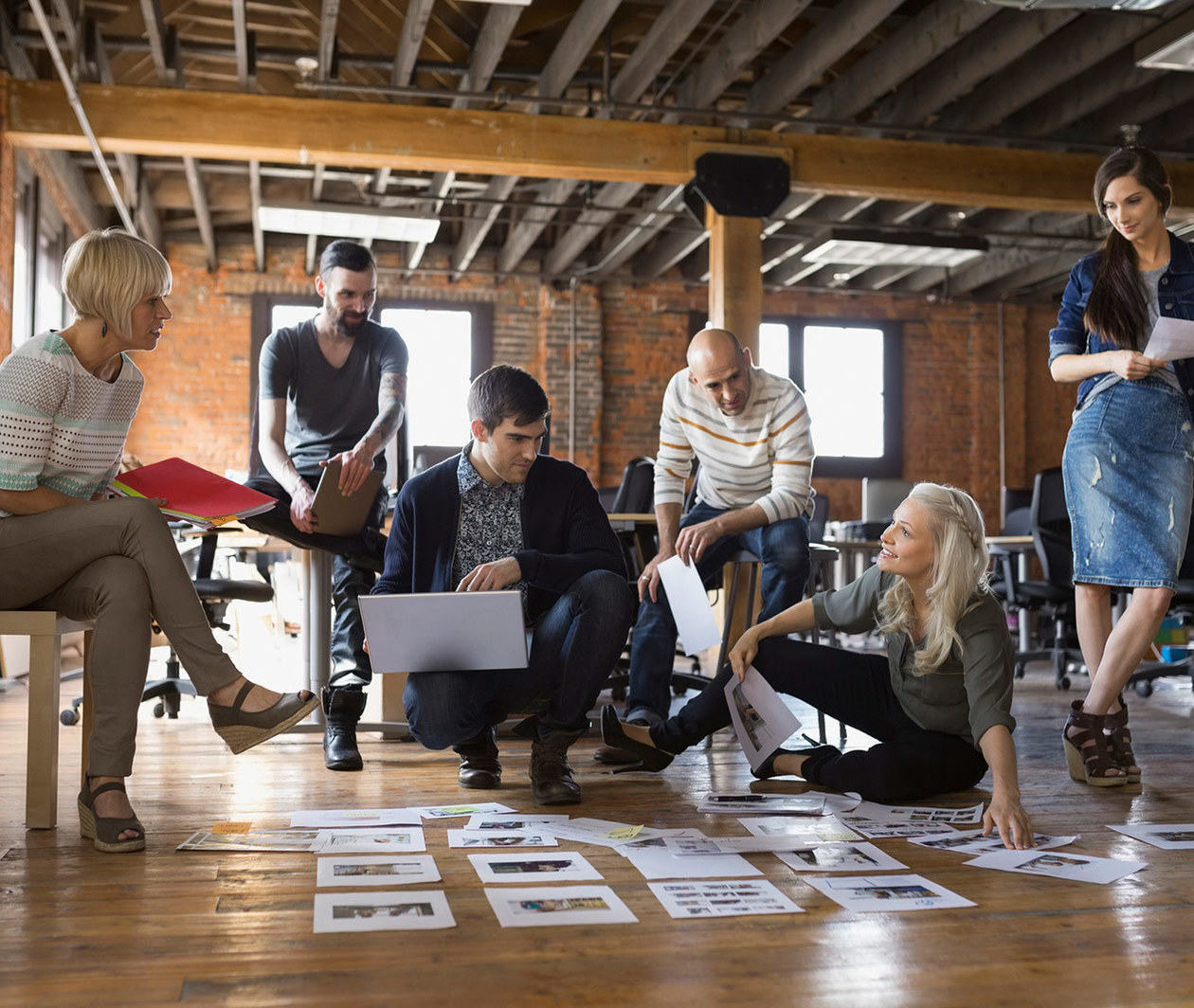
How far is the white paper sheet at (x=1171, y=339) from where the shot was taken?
2896 millimetres

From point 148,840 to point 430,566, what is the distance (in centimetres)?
87

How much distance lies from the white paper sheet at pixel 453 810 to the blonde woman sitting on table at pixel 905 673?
0.49m

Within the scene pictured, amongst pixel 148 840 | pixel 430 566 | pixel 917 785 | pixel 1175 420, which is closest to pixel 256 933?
pixel 148 840

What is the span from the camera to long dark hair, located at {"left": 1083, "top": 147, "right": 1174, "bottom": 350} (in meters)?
3.08

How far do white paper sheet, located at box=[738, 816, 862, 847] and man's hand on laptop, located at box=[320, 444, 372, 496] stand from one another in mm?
1498

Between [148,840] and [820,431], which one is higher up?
[820,431]

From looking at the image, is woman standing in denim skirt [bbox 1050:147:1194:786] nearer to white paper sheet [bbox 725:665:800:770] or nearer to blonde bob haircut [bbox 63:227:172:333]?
white paper sheet [bbox 725:665:800:770]

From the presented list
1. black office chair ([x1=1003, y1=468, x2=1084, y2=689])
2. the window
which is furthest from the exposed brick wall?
black office chair ([x1=1003, y1=468, x2=1084, y2=689])

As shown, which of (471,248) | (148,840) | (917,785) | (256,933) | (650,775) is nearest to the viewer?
(256,933)

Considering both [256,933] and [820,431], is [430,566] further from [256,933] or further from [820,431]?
[820,431]

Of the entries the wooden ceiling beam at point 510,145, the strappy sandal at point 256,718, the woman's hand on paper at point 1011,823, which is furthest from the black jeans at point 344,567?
the wooden ceiling beam at point 510,145

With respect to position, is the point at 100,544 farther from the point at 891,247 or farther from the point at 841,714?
the point at 891,247

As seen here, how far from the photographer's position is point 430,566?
2.90 m

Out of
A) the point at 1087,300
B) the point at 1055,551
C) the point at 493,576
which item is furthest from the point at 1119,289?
the point at 1055,551
